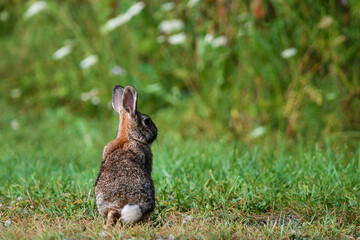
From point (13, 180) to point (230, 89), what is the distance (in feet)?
10.3

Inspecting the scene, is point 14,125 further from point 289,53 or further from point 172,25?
point 289,53

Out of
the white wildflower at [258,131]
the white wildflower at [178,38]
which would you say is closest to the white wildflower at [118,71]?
the white wildflower at [178,38]

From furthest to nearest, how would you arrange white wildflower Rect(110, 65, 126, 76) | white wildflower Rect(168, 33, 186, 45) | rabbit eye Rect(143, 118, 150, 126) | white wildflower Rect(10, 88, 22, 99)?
white wildflower Rect(10, 88, 22, 99) → white wildflower Rect(110, 65, 126, 76) → white wildflower Rect(168, 33, 186, 45) → rabbit eye Rect(143, 118, 150, 126)

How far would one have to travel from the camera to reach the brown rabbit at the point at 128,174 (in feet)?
11.5

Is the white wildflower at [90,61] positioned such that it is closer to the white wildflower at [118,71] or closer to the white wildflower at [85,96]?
the white wildflower at [118,71]

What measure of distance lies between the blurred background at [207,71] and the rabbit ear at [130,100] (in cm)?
271

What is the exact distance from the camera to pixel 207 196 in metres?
3.98

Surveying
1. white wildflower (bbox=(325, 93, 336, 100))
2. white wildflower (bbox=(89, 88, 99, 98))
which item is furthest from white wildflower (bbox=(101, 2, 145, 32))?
white wildflower (bbox=(325, 93, 336, 100))

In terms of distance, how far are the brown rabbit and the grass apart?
110mm

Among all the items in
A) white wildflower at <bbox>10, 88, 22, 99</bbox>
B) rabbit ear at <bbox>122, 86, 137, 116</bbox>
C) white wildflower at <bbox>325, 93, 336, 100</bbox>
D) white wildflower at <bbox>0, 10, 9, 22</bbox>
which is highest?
rabbit ear at <bbox>122, 86, 137, 116</bbox>

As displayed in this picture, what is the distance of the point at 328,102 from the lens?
6387 mm

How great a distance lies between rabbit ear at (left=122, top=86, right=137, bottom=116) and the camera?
3.85m

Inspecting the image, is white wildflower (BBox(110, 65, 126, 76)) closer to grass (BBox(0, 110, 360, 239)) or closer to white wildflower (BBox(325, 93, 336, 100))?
grass (BBox(0, 110, 360, 239))

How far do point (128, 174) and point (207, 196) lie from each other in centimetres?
69
